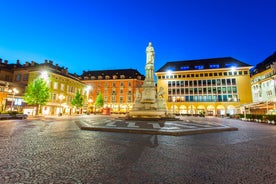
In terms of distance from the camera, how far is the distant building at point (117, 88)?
77.2 m

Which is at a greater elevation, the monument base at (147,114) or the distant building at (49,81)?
the distant building at (49,81)

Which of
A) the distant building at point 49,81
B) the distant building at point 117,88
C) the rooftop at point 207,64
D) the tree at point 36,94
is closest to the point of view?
the tree at point 36,94

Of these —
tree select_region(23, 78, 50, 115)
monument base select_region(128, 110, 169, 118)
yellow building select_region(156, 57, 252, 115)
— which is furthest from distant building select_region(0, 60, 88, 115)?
yellow building select_region(156, 57, 252, 115)

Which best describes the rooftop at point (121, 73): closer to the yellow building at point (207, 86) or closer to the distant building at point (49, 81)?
the yellow building at point (207, 86)

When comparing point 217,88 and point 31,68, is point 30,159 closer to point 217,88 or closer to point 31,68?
point 31,68

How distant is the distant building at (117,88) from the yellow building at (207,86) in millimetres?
13522

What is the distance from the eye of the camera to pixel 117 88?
261 ft

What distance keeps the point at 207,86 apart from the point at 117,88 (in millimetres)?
42165

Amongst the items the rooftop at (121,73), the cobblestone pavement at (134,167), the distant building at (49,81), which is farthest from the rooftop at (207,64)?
the cobblestone pavement at (134,167)

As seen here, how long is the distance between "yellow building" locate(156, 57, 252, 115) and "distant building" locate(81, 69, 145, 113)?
44.4 feet

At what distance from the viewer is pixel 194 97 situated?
6900cm

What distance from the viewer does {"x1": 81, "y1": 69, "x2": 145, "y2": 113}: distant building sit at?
7725 centimetres

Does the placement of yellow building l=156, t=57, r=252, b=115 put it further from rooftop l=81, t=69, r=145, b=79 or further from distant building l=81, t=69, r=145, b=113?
distant building l=81, t=69, r=145, b=113

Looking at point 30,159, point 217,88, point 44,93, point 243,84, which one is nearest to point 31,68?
point 44,93
